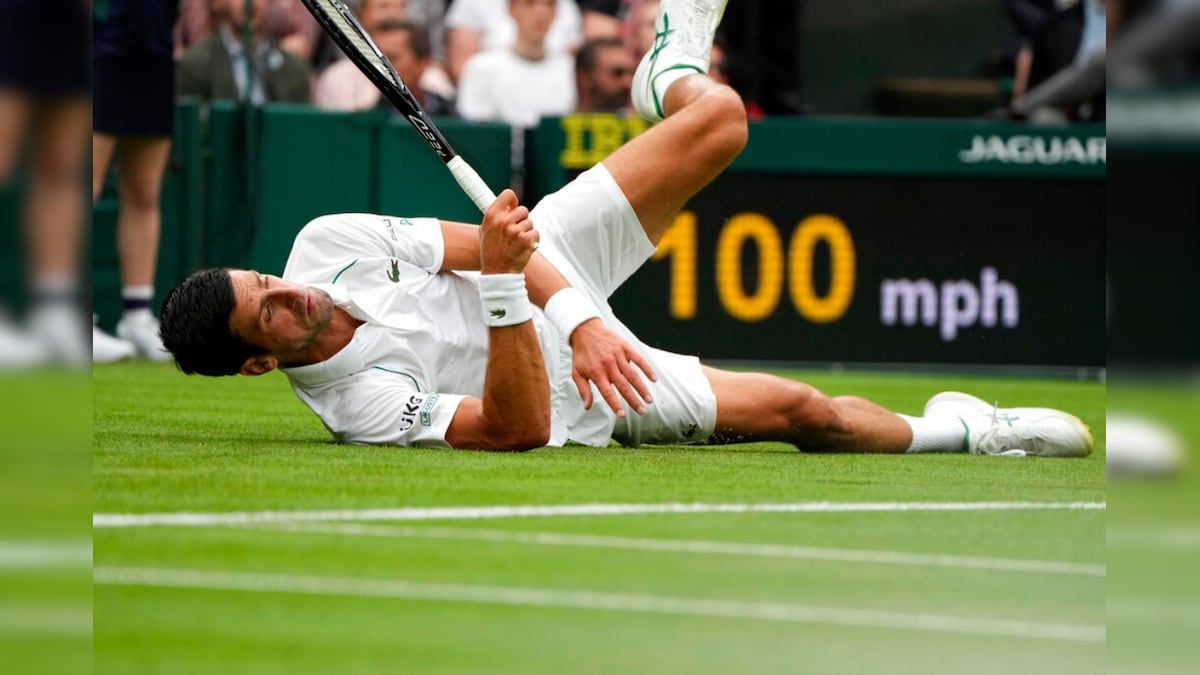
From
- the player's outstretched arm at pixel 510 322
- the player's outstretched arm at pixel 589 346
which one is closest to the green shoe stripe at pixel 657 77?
the player's outstretched arm at pixel 589 346

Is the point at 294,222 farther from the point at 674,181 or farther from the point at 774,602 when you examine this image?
the point at 774,602

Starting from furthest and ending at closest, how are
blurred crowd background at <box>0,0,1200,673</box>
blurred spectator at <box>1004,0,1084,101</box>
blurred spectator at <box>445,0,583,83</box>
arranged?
blurred spectator at <box>445,0,583,83</box> < blurred spectator at <box>1004,0,1084,101</box> < blurred crowd background at <box>0,0,1200,673</box>

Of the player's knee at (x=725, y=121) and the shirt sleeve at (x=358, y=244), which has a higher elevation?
the player's knee at (x=725, y=121)

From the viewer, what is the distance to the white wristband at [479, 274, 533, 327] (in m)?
4.96

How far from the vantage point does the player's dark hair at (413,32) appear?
11.8 m

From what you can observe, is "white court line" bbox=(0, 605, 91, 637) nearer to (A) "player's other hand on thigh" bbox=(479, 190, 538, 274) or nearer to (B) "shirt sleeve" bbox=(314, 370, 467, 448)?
(A) "player's other hand on thigh" bbox=(479, 190, 538, 274)

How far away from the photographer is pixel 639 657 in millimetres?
2689

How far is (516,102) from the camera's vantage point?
12.2m

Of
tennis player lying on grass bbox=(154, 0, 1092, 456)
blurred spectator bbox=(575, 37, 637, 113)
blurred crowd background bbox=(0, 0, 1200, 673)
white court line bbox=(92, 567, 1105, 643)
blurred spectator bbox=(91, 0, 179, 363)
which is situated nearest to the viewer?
blurred crowd background bbox=(0, 0, 1200, 673)

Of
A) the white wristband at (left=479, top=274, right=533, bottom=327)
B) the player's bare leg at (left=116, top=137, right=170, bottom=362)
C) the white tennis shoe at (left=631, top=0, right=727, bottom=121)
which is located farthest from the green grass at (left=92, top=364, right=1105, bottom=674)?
the player's bare leg at (left=116, top=137, right=170, bottom=362)

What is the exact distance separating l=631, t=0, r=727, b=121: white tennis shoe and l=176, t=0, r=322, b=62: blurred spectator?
684cm

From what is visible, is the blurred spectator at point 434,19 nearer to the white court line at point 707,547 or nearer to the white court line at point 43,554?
the white court line at point 707,547

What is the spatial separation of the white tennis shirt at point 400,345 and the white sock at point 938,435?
3.75 ft

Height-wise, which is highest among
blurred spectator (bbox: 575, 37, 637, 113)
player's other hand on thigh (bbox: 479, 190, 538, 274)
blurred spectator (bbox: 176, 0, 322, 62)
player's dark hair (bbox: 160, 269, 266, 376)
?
blurred spectator (bbox: 176, 0, 322, 62)
